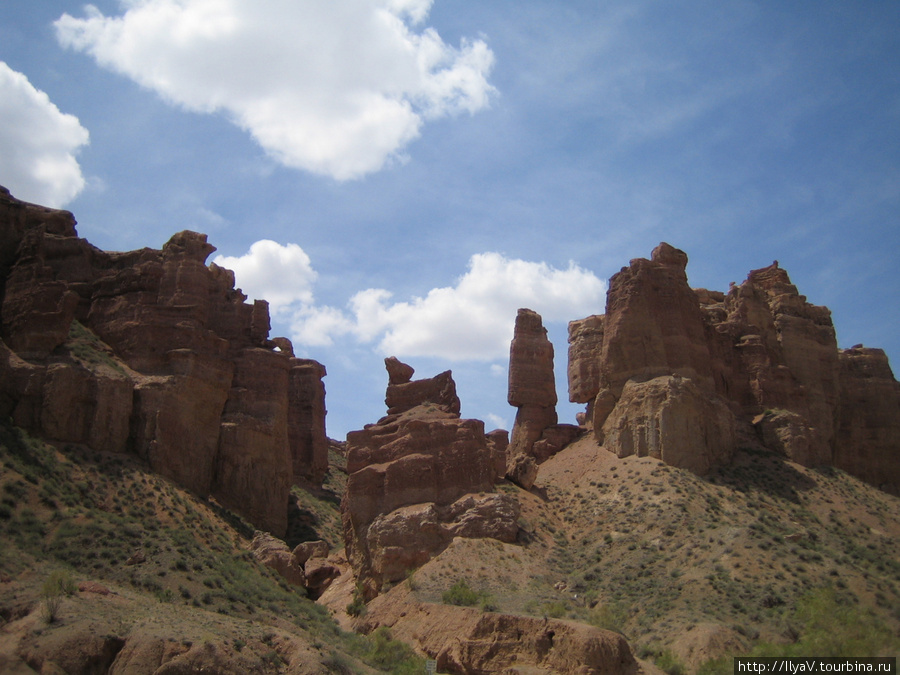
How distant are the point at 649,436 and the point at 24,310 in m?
36.9

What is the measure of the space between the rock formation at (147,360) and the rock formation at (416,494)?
8.39 m

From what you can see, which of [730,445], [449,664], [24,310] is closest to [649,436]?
[730,445]

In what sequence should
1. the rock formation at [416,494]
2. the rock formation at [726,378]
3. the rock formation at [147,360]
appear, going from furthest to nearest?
the rock formation at [726,378] < the rock formation at [147,360] < the rock formation at [416,494]

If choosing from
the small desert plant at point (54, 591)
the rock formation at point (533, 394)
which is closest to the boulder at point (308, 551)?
the rock formation at point (533, 394)

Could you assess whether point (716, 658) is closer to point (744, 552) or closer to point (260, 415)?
point (744, 552)

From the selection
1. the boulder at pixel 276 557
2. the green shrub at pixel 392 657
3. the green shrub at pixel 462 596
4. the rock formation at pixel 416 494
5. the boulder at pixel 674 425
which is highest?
the boulder at pixel 674 425

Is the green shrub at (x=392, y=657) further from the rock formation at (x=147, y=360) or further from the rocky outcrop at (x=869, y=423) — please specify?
the rocky outcrop at (x=869, y=423)

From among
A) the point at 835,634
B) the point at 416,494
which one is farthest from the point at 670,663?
the point at 416,494

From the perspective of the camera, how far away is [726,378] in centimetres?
6197

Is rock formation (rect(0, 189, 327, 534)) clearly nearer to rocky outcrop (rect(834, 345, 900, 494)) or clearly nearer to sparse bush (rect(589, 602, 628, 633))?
sparse bush (rect(589, 602, 628, 633))

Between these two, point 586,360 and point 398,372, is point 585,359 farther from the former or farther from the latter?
point 398,372

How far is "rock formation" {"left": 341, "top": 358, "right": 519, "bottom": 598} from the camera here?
4769 centimetres

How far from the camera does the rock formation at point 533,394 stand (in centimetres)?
6631

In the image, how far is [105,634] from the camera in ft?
96.9
